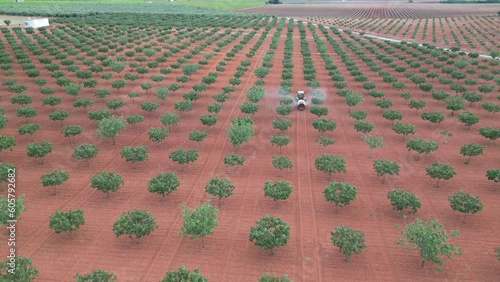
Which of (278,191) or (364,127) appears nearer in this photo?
(278,191)

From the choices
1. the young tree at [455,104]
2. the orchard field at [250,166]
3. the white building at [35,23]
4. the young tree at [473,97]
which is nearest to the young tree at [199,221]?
the orchard field at [250,166]

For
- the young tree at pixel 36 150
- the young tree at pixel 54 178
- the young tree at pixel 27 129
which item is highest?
the young tree at pixel 27 129

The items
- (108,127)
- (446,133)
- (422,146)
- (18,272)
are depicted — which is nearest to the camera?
(18,272)

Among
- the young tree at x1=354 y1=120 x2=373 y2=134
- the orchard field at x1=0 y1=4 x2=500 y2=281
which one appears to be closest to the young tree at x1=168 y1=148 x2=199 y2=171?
the orchard field at x1=0 y1=4 x2=500 y2=281

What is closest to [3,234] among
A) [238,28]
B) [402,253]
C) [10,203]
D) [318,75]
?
[10,203]

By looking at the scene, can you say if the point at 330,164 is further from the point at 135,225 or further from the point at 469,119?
the point at 469,119

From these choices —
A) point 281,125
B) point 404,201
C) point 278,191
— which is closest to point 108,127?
point 281,125

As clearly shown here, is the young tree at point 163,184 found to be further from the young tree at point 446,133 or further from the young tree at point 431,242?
the young tree at point 446,133
